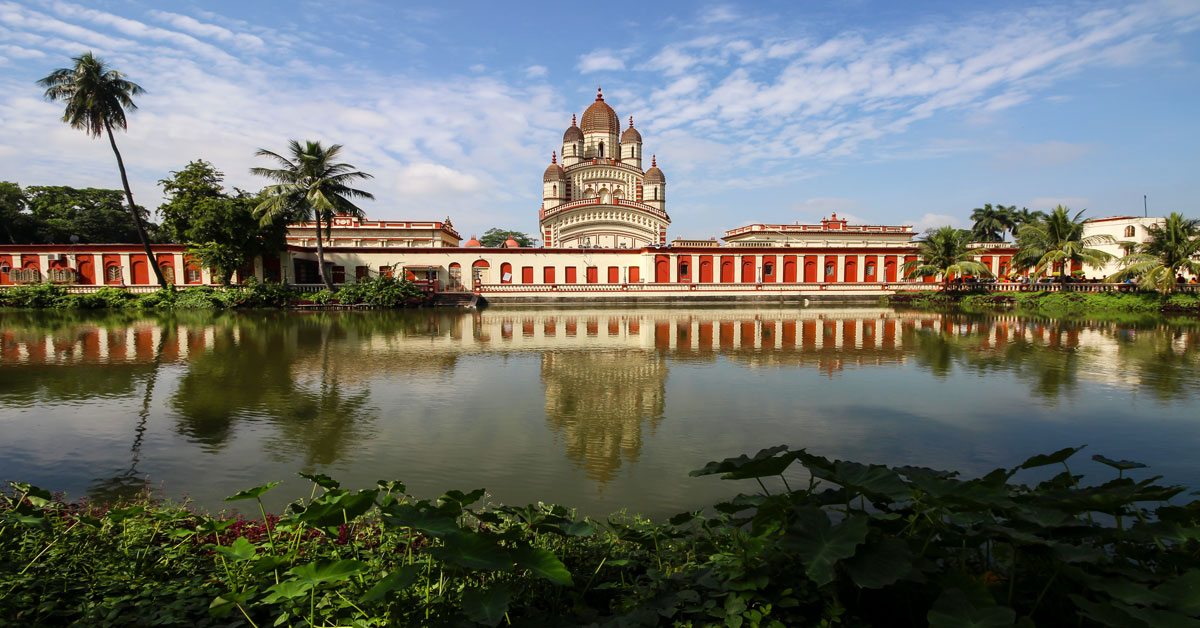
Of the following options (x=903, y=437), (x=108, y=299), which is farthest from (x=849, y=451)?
(x=108, y=299)

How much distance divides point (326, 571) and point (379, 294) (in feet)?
95.2

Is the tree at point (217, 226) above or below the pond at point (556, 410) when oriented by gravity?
above

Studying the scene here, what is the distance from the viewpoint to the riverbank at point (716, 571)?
7.53 ft

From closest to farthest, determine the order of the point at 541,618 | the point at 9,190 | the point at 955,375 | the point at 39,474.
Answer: the point at 541,618, the point at 39,474, the point at 955,375, the point at 9,190

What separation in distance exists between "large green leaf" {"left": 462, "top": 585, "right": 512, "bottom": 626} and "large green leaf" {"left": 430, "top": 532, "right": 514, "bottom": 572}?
92 millimetres

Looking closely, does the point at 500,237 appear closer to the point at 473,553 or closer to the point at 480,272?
the point at 480,272

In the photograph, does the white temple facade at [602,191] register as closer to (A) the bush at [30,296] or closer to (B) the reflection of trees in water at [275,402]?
(A) the bush at [30,296]

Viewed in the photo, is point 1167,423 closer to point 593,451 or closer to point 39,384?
point 593,451

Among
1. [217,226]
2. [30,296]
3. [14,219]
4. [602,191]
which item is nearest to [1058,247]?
[602,191]

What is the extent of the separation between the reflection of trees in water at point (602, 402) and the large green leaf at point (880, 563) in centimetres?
312

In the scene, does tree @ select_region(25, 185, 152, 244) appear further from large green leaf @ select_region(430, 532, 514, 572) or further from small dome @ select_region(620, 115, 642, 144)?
large green leaf @ select_region(430, 532, 514, 572)

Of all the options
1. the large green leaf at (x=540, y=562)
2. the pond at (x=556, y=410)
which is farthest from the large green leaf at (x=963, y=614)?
the pond at (x=556, y=410)

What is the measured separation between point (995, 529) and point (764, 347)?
12.9m

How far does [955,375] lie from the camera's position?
10742mm
